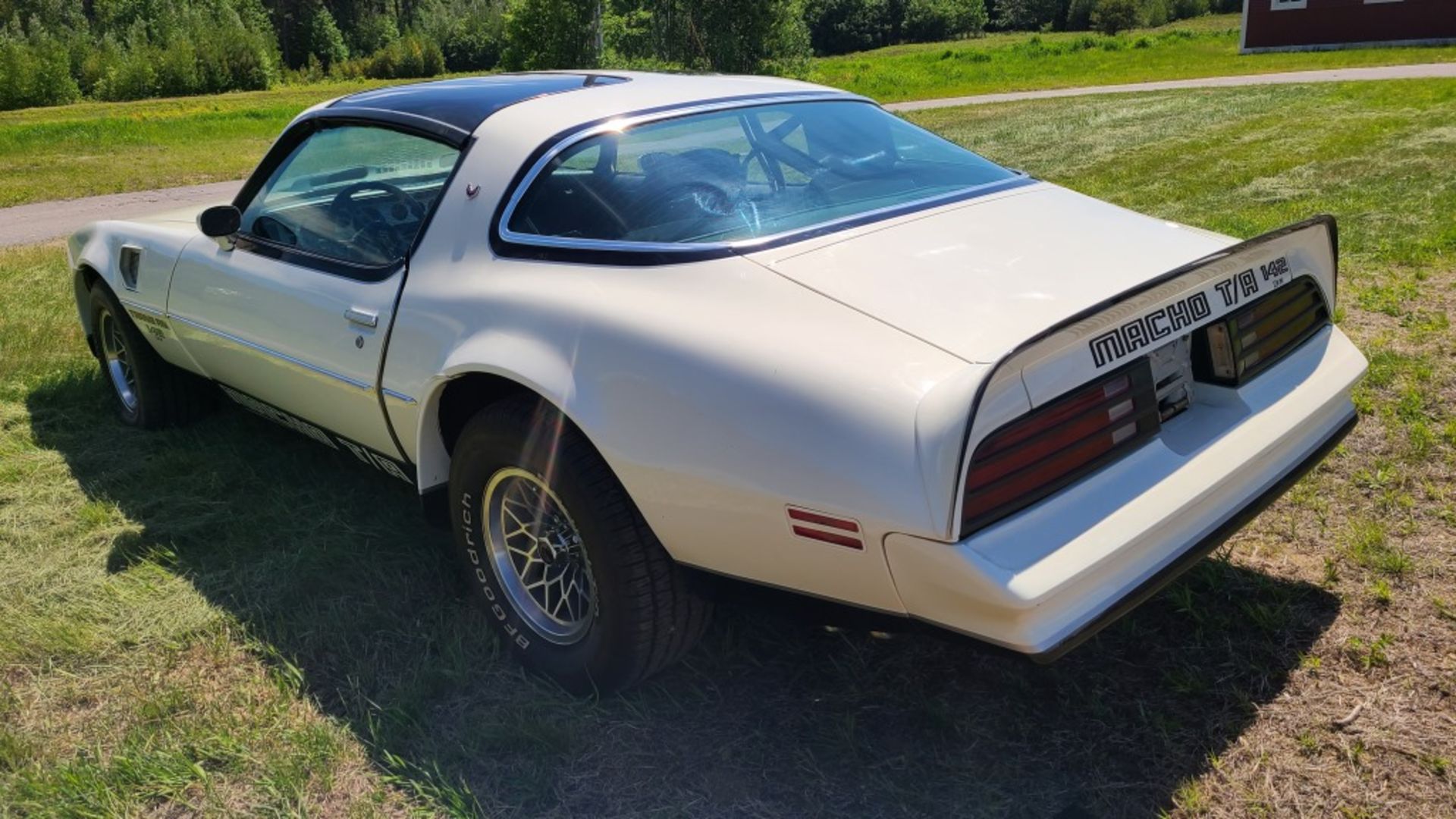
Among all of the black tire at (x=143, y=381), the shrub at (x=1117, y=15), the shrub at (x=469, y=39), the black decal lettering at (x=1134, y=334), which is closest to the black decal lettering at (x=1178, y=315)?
the black decal lettering at (x=1134, y=334)

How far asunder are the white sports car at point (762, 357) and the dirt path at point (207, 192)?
5597 mm

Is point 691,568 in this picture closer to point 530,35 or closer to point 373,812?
point 373,812

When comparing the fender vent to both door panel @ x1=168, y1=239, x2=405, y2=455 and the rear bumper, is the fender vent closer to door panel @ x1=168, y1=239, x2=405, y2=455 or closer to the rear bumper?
door panel @ x1=168, y1=239, x2=405, y2=455

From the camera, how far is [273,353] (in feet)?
11.3

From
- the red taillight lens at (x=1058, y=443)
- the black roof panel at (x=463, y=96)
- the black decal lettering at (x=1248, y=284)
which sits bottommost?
the red taillight lens at (x=1058, y=443)

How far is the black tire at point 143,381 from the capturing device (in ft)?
14.9

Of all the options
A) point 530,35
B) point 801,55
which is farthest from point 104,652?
point 530,35

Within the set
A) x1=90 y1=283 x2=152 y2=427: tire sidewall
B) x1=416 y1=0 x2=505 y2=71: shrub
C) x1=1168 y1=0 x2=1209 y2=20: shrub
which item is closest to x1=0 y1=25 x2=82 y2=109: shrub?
x1=416 y1=0 x2=505 y2=71: shrub

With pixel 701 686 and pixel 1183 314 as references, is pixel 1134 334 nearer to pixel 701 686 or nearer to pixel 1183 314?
pixel 1183 314

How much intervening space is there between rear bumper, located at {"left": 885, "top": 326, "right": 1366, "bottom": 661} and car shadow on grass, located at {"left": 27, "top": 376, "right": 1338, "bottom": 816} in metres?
0.12

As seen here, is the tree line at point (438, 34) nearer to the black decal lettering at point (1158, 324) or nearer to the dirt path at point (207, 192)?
the dirt path at point (207, 192)

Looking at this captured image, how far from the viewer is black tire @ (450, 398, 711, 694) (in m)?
2.40

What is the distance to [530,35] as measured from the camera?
2742cm

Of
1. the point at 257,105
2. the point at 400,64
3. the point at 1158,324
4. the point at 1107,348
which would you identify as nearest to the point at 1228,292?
the point at 1158,324
